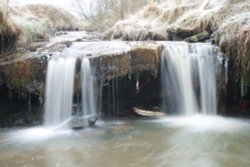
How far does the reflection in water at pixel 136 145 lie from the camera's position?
4.21 metres

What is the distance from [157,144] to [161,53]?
2.53 m

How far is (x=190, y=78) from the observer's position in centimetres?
702

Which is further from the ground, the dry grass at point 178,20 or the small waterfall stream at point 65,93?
the dry grass at point 178,20

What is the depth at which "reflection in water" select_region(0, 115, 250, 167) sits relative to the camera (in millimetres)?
4215

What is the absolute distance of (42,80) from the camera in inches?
256

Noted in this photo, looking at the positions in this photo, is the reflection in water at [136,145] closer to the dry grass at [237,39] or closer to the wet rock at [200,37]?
the dry grass at [237,39]

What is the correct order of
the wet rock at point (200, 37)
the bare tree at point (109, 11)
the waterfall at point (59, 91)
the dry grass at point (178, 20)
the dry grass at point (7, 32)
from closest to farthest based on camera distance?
the waterfall at point (59, 91) → the dry grass at point (7, 32) → the wet rock at point (200, 37) → the dry grass at point (178, 20) → the bare tree at point (109, 11)

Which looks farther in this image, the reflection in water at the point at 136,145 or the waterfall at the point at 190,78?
the waterfall at the point at 190,78

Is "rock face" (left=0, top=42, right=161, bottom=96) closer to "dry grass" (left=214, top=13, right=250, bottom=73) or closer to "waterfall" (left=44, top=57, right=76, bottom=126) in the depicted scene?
"waterfall" (left=44, top=57, right=76, bottom=126)

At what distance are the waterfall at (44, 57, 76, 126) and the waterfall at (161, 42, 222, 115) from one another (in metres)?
1.95

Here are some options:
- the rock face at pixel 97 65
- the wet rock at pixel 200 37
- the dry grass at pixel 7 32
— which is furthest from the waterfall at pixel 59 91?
the wet rock at pixel 200 37

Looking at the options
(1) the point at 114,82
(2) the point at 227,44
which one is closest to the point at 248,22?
(2) the point at 227,44

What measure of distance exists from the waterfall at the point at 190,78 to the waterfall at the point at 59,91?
1.95 metres

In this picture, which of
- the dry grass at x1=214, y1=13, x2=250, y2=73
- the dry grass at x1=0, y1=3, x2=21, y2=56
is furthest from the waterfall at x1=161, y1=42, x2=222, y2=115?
the dry grass at x1=0, y1=3, x2=21, y2=56
